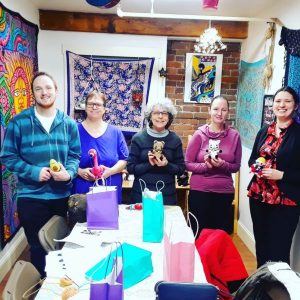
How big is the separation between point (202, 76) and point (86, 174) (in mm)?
2178

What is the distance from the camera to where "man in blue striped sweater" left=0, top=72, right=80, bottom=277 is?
80.3 inches

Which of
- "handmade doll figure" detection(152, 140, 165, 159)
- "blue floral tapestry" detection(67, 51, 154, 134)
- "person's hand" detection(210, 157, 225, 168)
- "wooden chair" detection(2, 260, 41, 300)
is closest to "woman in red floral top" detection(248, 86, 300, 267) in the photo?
"person's hand" detection(210, 157, 225, 168)

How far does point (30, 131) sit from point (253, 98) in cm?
230

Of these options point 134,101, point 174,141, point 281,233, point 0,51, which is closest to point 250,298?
point 281,233

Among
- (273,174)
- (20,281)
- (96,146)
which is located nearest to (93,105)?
(96,146)

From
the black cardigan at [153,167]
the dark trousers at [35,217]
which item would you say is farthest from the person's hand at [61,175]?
the black cardigan at [153,167]

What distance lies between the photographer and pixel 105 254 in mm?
1499

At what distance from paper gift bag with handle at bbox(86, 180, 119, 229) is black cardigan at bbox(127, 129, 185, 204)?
586 mm

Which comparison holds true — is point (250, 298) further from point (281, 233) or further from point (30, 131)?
point (30, 131)

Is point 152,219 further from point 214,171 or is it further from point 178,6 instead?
point 178,6

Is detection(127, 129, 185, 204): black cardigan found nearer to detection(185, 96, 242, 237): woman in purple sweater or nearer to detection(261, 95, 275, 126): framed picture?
detection(185, 96, 242, 237): woman in purple sweater

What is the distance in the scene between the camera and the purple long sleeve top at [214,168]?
8.24 ft

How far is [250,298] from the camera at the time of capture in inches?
43.3

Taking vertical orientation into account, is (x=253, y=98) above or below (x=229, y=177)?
above
